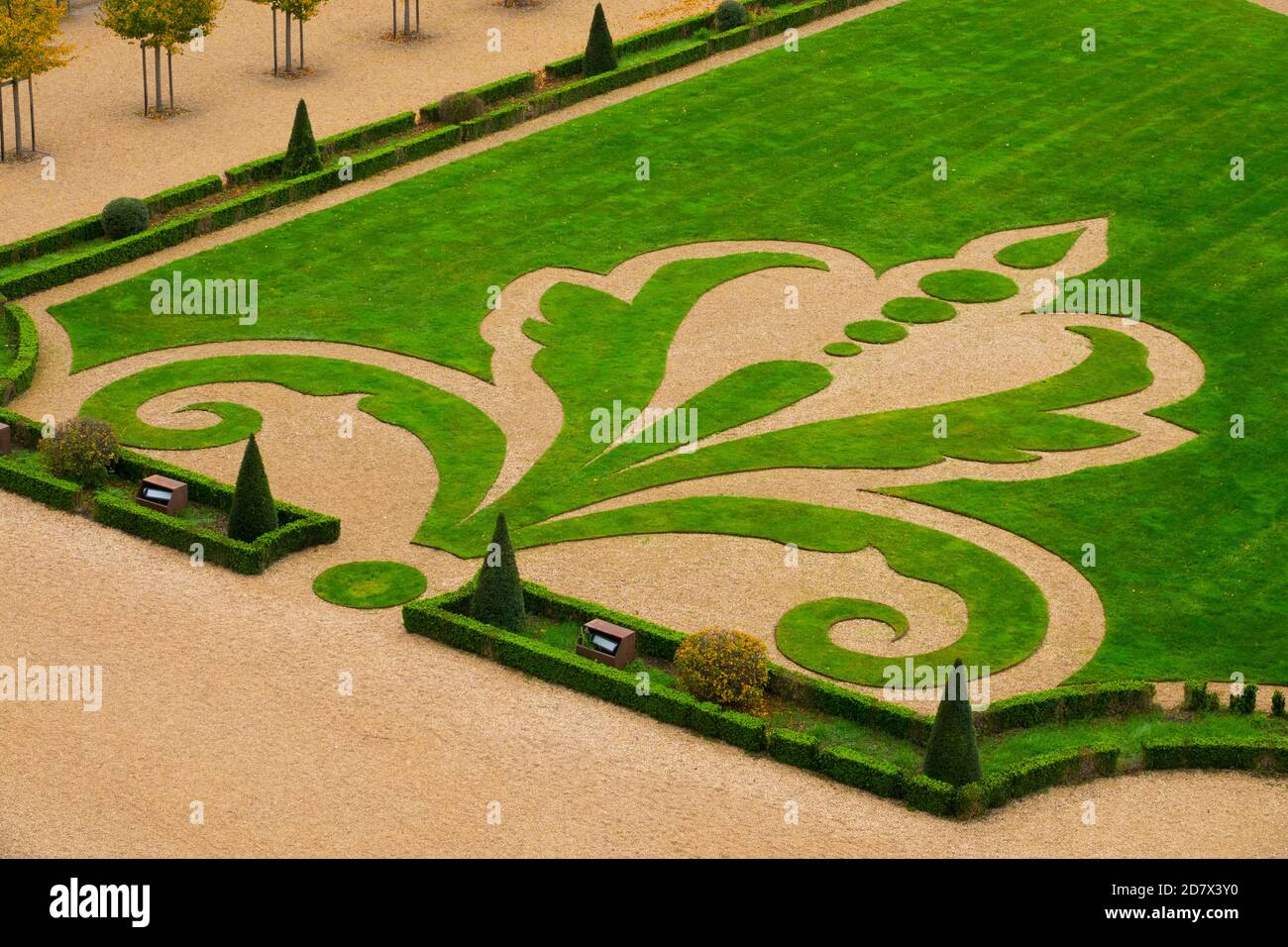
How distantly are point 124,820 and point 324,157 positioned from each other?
36.0 metres

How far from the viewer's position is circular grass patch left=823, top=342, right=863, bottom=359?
64.0 m

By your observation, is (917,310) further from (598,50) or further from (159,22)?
(159,22)

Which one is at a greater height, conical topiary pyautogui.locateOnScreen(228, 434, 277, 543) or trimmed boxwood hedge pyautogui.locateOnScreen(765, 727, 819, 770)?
conical topiary pyautogui.locateOnScreen(228, 434, 277, 543)

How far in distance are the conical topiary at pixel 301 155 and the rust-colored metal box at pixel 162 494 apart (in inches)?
827

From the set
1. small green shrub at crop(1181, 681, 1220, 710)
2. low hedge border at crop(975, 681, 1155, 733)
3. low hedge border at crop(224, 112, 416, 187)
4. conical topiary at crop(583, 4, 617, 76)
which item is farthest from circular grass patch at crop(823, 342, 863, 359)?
conical topiary at crop(583, 4, 617, 76)

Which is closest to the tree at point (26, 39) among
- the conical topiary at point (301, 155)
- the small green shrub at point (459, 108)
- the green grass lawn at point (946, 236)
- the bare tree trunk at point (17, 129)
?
the bare tree trunk at point (17, 129)

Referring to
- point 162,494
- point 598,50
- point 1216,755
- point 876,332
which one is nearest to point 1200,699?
point 1216,755

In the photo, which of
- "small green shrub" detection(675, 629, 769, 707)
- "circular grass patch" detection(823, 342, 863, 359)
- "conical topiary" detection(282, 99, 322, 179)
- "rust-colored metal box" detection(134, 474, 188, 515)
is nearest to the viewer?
"small green shrub" detection(675, 629, 769, 707)

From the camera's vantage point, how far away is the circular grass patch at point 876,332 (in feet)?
212

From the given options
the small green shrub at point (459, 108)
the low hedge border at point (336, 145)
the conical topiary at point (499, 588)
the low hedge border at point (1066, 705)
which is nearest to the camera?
the low hedge border at point (1066, 705)

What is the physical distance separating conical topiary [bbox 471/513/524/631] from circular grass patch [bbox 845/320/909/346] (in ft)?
60.2

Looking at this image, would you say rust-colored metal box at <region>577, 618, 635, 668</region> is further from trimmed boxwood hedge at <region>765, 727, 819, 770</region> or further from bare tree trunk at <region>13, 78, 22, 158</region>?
bare tree trunk at <region>13, 78, 22, 158</region>

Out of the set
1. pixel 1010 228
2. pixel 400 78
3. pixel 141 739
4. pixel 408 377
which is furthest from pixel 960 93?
pixel 141 739

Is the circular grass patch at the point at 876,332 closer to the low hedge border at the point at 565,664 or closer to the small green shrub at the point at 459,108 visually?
the low hedge border at the point at 565,664
